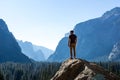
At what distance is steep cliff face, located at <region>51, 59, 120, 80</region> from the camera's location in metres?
25.8

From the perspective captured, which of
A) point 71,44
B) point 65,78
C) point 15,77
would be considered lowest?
point 15,77

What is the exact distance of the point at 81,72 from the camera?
88.4 feet

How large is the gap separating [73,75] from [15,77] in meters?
159

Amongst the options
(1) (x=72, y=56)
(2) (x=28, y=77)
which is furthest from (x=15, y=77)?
(1) (x=72, y=56)

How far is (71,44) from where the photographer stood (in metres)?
31.8

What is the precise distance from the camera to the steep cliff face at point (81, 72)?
1014 inches

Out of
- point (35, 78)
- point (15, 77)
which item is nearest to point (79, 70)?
point (35, 78)

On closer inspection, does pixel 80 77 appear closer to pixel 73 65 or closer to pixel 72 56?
pixel 73 65

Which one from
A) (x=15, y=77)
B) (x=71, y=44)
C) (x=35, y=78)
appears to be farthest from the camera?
(x=15, y=77)

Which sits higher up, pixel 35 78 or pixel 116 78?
pixel 116 78

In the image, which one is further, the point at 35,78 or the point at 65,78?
the point at 35,78

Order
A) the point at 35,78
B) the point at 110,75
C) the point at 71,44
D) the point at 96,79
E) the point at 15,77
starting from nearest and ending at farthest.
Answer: the point at 96,79 < the point at 110,75 < the point at 71,44 < the point at 35,78 < the point at 15,77

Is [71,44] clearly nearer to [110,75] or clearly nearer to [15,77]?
[110,75]

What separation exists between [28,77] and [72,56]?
468ft
